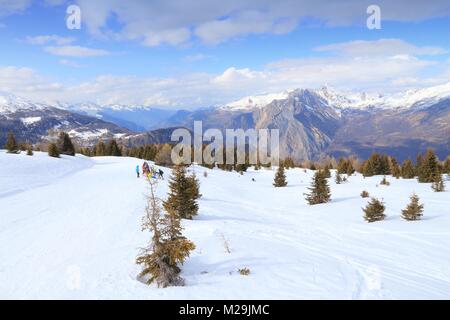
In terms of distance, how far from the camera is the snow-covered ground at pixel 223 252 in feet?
33.1

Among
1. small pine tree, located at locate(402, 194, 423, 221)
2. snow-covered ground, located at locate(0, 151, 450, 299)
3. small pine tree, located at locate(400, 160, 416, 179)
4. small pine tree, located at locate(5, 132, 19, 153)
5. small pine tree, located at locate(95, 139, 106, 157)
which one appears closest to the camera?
snow-covered ground, located at locate(0, 151, 450, 299)

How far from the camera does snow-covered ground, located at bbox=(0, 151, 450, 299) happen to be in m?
10.1

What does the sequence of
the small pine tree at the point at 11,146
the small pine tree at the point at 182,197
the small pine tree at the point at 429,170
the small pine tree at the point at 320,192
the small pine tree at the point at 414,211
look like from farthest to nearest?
the small pine tree at the point at 11,146 < the small pine tree at the point at 429,170 < the small pine tree at the point at 320,192 < the small pine tree at the point at 414,211 < the small pine tree at the point at 182,197

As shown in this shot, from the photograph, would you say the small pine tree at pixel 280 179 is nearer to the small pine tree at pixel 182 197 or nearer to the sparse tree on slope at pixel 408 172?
the sparse tree on slope at pixel 408 172

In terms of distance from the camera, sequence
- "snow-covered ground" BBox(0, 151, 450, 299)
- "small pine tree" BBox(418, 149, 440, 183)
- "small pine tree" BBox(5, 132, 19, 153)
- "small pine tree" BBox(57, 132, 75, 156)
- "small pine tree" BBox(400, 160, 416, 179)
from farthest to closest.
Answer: "small pine tree" BBox(57, 132, 75, 156) < "small pine tree" BBox(400, 160, 416, 179) < "small pine tree" BBox(5, 132, 19, 153) < "small pine tree" BBox(418, 149, 440, 183) < "snow-covered ground" BBox(0, 151, 450, 299)

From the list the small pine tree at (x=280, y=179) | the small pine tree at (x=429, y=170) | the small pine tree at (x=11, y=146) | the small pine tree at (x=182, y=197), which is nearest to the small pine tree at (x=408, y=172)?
the small pine tree at (x=429, y=170)

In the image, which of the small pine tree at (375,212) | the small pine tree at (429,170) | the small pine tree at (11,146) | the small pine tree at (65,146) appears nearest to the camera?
the small pine tree at (375,212)

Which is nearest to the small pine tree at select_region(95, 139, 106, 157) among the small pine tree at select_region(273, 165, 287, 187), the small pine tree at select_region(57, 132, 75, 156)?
the small pine tree at select_region(57, 132, 75, 156)

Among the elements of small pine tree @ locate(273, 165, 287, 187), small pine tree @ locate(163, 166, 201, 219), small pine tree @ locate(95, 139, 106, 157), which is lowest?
small pine tree @ locate(273, 165, 287, 187)

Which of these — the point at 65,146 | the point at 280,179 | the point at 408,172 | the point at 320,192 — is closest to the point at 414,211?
the point at 320,192

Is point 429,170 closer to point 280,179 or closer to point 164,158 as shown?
point 280,179

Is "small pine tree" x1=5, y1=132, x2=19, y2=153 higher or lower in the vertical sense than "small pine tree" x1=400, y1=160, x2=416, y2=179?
higher

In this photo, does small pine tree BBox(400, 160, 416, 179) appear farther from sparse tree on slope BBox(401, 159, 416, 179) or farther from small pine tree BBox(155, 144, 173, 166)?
small pine tree BBox(155, 144, 173, 166)

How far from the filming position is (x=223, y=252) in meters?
13.7
